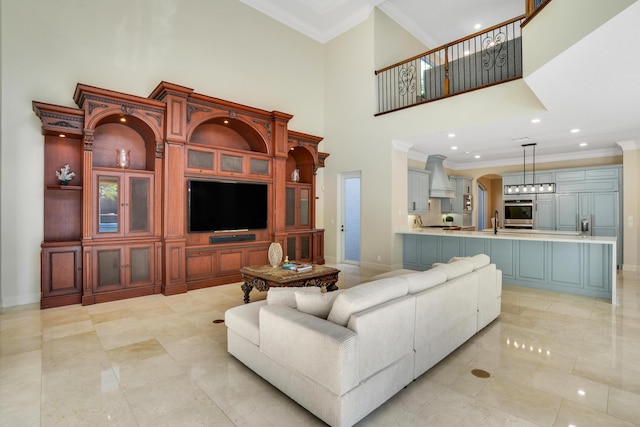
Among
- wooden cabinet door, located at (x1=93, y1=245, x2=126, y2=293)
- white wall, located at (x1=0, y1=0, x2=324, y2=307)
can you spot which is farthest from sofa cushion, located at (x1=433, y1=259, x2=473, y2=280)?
white wall, located at (x1=0, y1=0, x2=324, y2=307)

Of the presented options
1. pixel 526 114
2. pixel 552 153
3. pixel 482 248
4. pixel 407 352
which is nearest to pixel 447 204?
pixel 552 153

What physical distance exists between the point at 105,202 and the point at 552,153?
10.0 meters

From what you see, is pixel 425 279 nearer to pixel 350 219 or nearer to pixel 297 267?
pixel 297 267

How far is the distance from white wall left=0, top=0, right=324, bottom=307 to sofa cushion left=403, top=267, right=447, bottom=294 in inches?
200

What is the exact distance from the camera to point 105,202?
4.58 meters

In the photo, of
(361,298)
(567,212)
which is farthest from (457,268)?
(567,212)

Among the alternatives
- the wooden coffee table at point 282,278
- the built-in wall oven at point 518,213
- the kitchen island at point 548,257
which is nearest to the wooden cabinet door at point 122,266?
the wooden coffee table at point 282,278

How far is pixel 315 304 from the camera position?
2.34 metres

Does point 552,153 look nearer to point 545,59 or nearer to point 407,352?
point 545,59

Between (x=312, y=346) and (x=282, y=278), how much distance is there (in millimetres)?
1881

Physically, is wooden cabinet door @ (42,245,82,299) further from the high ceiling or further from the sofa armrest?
the high ceiling

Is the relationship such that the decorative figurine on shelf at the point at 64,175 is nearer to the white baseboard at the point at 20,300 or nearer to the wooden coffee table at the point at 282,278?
the white baseboard at the point at 20,300

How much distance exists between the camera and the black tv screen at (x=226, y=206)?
5.33 metres

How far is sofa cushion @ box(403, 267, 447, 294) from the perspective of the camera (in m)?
2.56
